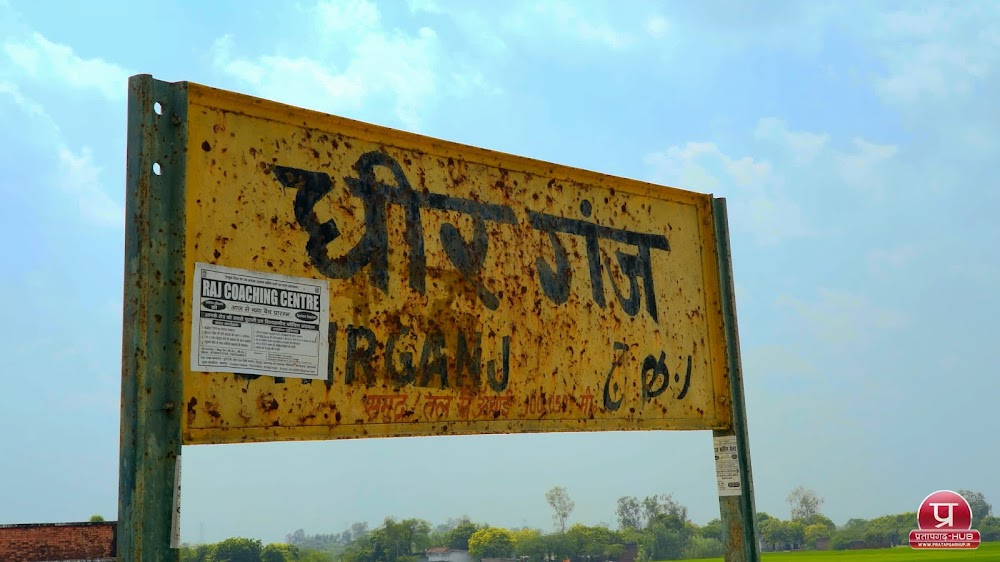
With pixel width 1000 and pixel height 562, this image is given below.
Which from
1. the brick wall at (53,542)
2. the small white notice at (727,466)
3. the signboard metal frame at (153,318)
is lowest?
the brick wall at (53,542)

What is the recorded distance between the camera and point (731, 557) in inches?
234

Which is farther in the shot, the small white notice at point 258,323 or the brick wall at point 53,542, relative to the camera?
the brick wall at point 53,542

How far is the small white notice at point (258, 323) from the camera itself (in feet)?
12.8

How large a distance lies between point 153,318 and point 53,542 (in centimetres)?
2243

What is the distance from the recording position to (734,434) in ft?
20.0

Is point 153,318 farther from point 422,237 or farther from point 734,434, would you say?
point 734,434

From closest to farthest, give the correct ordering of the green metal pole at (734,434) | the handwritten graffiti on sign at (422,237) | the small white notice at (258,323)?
the small white notice at (258,323) < the handwritten graffiti on sign at (422,237) < the green metal pole at (734,434)

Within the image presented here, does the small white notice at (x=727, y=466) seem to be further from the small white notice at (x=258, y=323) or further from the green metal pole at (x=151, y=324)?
the green metal pole at (x=151, y=324)

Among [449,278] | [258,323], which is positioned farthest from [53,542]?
[258,323]

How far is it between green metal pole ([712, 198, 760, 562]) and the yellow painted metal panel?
0.08 metres

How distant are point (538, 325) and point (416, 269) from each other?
2.89 ft

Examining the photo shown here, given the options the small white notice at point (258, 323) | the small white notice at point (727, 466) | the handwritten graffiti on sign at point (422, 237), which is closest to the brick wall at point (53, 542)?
the small white notice at point (727, 466)

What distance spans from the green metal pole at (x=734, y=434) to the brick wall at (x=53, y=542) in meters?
20.4

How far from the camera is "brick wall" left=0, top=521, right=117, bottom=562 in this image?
22.4 meters
